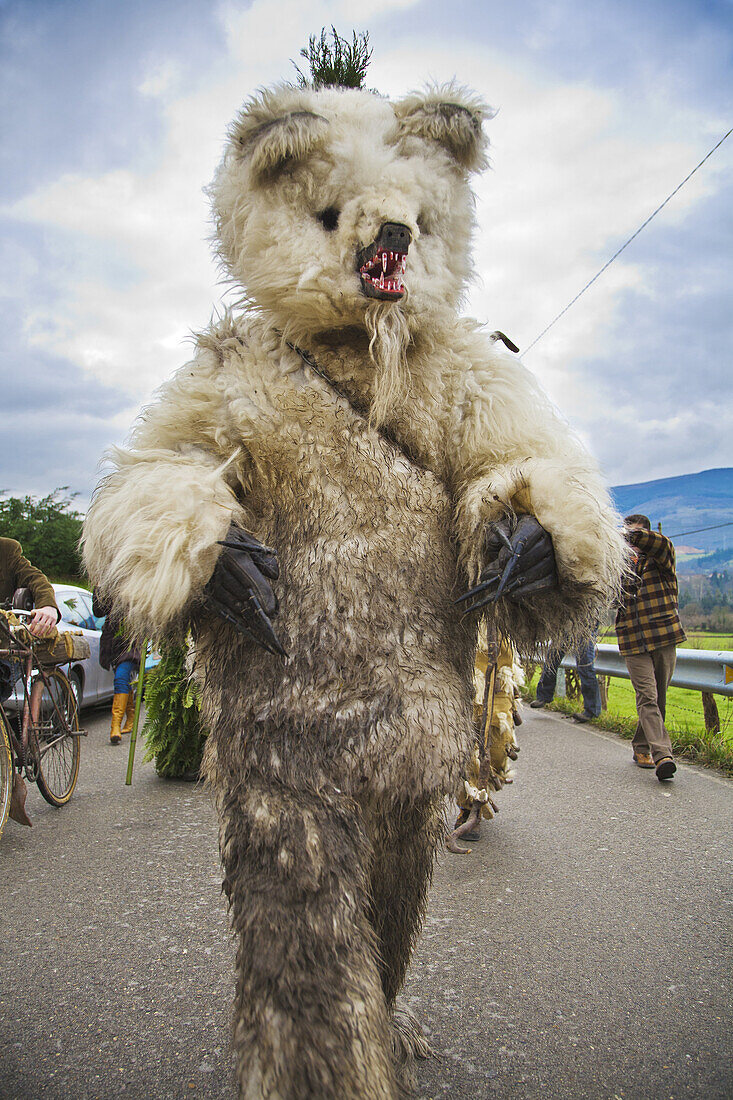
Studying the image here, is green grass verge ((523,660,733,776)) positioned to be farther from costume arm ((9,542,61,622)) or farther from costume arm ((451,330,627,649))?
costume arm ((451,330,627,649))

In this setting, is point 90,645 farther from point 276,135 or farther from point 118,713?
point 276,135

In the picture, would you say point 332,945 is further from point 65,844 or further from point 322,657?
point 65,844

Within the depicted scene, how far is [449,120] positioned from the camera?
6.83 feet

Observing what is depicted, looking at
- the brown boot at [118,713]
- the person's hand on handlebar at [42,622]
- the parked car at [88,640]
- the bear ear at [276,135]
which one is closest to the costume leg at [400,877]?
the bear ear at [276,135]

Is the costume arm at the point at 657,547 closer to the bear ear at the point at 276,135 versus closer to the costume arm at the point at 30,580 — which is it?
the costume arm at the point at 30,580

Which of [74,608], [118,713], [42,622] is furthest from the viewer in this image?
[74,608]

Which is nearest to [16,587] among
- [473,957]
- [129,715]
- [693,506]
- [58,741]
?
[58,741]

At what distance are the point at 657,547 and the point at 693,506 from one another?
16.8 feet

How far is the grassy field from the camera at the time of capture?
5.96 metres

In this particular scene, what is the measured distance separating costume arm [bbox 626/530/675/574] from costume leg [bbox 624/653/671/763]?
2.49 feet

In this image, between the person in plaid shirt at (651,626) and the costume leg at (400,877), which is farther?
the person in plaid shirt at (651,626)

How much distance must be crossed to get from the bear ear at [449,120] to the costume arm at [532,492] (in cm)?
53

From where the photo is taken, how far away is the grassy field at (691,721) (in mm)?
5957

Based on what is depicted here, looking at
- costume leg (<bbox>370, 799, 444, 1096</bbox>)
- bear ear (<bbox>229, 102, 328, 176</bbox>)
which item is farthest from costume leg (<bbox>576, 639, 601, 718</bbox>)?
bear ear (<bbox>229, 102, 328, 176</bbox>)
